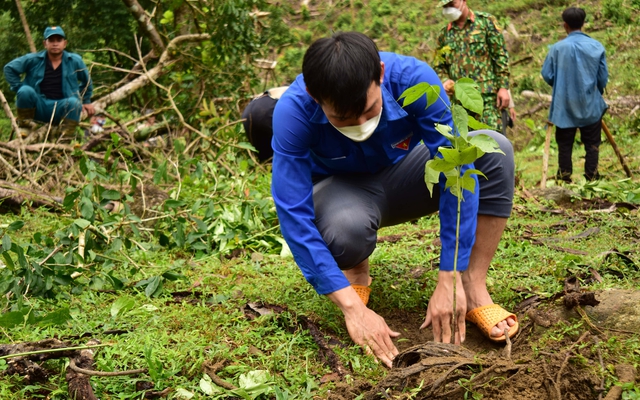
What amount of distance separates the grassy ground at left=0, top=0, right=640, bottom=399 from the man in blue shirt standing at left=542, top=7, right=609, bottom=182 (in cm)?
106

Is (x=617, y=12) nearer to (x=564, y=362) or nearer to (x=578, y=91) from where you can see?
→ (x=578, y=91)

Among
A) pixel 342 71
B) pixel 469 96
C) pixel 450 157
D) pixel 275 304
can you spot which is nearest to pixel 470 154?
pixel 450 157

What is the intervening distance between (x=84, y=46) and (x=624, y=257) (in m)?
6.59

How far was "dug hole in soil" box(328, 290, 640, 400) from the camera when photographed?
67.8 inches

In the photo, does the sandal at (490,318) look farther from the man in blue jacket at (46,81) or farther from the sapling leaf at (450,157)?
the man in blue jacket at (46,81)

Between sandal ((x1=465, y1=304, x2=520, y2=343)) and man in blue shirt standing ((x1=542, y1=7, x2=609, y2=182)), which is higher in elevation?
sandal ((x1=465, y1=304, x2=520, y2=343))

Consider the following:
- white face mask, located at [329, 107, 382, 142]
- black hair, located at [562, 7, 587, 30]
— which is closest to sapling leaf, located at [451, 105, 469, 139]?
white face mask, located at [329, 107, 382, 142]

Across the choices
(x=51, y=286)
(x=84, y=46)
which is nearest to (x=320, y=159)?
(x=51, y=286)

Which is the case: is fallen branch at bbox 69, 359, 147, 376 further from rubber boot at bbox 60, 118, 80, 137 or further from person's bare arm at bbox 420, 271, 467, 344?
rubber boot at bbox 60, 118, 80, 137

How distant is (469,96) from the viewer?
1796 mm

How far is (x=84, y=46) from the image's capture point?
765 centimetres

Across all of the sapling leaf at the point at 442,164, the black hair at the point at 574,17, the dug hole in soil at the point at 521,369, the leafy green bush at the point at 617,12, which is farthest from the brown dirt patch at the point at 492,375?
the leafy green bush at the point at 617,12

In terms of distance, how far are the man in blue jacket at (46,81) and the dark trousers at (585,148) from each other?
13.6 ft

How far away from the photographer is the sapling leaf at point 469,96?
5.81 ft
